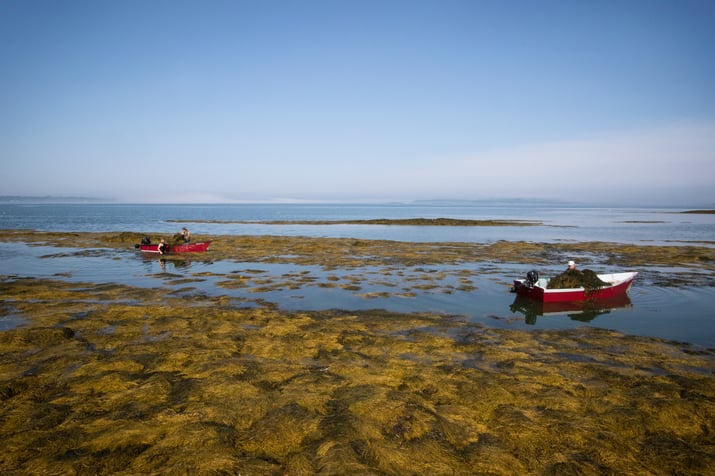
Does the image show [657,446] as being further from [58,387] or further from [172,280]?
[172,280]

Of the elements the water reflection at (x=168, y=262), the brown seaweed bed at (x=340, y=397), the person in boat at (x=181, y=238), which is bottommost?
the water reflection at (x=168, y=262)

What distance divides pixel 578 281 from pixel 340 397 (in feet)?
51.9

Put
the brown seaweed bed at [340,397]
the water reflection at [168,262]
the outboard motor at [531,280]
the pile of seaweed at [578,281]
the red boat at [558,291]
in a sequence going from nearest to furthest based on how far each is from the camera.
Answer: the brown seaweed bed at [340,397], the red boat at [558,291], the outboard motor at [531,280], the pile of seaweed at [578,281], the water reflection at [168,262]

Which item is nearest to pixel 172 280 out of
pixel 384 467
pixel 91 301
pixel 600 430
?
pixel 91 301

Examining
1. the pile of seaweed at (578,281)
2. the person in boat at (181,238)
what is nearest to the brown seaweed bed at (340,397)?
the pile of seaweed at (578,281)

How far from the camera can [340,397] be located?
9062 mm

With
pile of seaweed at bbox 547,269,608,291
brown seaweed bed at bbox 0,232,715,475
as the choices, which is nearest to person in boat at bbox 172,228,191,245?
brown seaweed bed at bbox 0,232,715,475

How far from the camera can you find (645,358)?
11852 millimetres

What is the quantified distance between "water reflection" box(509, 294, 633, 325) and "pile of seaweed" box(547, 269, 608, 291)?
83 cm

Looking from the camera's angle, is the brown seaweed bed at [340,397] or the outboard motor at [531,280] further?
the outboard motor at [531,280]

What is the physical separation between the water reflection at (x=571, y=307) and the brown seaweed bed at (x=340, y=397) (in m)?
2.85

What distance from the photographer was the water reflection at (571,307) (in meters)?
17.8

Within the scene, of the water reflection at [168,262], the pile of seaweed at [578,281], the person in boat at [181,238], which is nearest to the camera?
the pile of seaweed at [578,281]

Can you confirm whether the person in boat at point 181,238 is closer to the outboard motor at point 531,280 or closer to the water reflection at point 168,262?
the water reflection at point 168,262
